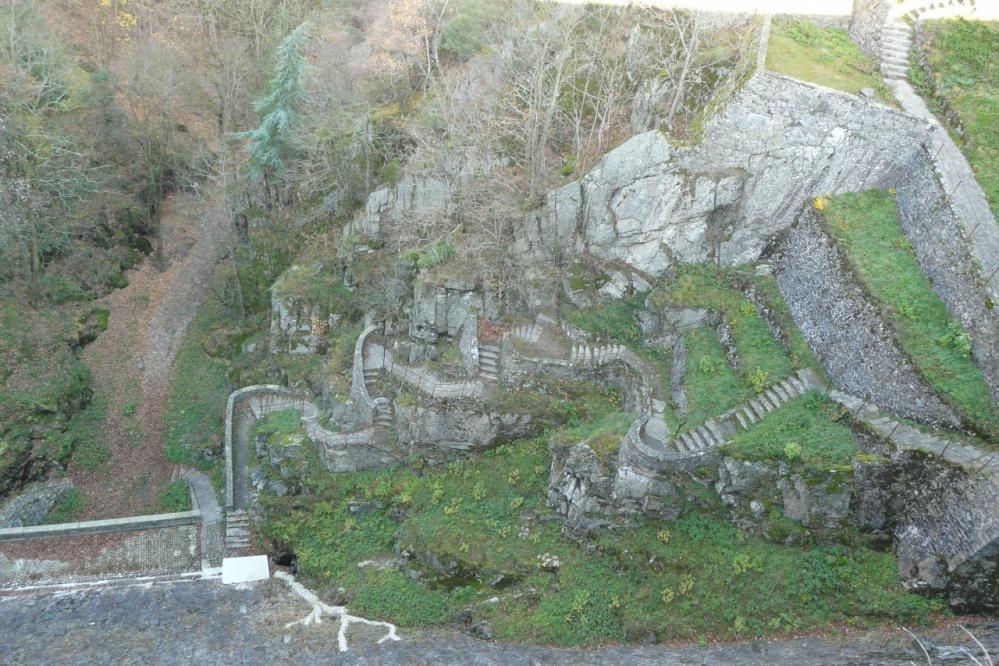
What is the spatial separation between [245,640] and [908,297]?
58.7 feet

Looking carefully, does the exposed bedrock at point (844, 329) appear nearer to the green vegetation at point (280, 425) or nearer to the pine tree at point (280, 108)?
the green vegetation at point (280, 425)

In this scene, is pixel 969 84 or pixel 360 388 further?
pixel 360 388

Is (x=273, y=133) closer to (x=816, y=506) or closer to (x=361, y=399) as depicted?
(x=361, y=399)

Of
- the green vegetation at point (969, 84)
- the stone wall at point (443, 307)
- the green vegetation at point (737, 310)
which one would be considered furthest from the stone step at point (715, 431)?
the green vegetation at point (969, 84)

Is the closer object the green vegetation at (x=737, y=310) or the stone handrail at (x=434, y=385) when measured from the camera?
the green vegetation at (x=737, y=310)

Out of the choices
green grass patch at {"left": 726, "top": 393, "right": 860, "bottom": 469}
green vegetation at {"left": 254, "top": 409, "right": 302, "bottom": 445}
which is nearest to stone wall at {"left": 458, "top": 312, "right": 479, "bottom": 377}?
green vegetation at {"left": 254, "top": 409, "right": 302, "bottom": 445}

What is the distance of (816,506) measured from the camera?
15.3m

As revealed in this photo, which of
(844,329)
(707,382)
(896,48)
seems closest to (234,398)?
(707,382)

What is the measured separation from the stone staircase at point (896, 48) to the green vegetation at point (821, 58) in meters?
0.51

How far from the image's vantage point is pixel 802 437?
630 inches

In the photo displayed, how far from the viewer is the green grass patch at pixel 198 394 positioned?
25.7m

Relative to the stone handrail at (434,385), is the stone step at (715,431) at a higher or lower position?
higher

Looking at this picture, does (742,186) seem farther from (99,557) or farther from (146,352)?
(146,352)

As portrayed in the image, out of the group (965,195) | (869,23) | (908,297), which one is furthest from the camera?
(869,23)
